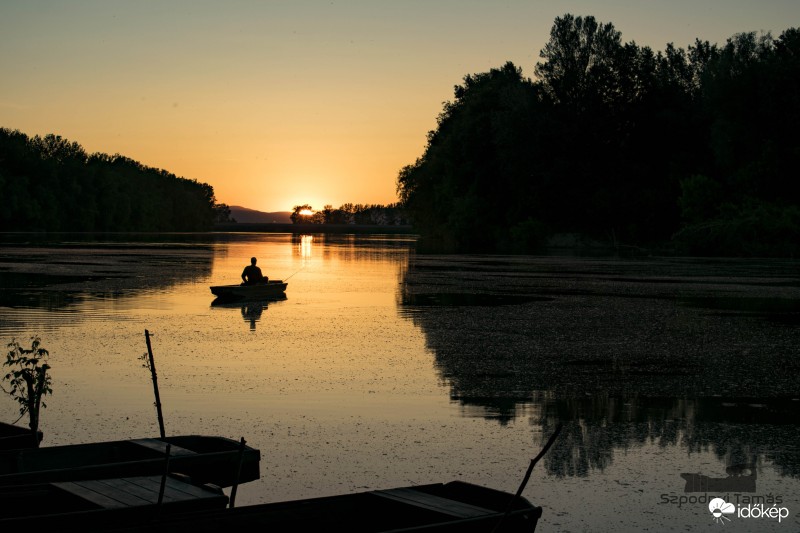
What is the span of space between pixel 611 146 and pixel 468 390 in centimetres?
8094

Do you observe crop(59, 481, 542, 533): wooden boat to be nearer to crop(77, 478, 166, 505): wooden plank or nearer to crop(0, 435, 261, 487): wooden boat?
crop(77, 478, 166, 505): wooden plank

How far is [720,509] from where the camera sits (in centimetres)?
900

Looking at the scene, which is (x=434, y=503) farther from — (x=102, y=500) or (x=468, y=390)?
(x=468, y=390)

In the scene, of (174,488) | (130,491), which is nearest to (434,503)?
(174,488)

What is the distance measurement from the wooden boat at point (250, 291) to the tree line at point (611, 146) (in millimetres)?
48311

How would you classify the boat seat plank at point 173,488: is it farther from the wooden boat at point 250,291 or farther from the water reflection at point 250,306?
the wooden boat at point 250,291

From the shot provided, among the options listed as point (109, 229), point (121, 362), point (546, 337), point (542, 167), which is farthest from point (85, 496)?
point (109, 229)

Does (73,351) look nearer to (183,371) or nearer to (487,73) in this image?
(183,371)

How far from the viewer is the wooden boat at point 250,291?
31.4 meters

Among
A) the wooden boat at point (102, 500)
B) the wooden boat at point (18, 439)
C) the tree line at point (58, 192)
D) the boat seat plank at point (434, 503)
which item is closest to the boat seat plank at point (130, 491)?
the wooden boat at point (102, 500)

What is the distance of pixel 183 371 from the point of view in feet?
Answer: 54.4

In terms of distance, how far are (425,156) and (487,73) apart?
17.7m

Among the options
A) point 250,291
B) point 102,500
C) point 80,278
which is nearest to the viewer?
point 102,500

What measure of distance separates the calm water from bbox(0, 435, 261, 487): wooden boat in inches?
13.2
